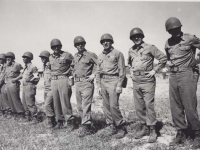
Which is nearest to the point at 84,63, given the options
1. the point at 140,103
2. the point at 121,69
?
the point at 121,69

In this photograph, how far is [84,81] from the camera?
5398 millimetres

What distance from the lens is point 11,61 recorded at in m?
8.08

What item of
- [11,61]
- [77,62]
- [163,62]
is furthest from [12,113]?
[163,62]

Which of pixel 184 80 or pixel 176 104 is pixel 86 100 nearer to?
pixel 176 104

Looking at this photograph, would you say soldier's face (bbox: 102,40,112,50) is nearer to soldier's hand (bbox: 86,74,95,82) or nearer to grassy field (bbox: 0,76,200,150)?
soldier's hand (bbox: 86,74,95,82)

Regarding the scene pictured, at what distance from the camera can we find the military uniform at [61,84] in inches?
229

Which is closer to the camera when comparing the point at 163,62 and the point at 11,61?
the point at 163,62

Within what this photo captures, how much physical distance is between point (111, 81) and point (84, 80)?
73 centimetres

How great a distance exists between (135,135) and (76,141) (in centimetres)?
133

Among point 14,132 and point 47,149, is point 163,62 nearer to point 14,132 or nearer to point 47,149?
point 47,149

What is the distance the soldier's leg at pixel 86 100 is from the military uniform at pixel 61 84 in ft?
2.14

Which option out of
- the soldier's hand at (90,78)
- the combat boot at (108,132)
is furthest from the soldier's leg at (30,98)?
the combat boot at (108,132)

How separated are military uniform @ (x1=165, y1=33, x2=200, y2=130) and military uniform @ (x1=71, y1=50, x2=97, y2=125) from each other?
1.97m

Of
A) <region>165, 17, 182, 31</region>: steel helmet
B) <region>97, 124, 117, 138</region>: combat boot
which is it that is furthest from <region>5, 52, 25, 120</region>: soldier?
<region>165, 17, 182, 31</region>: steel helmet
